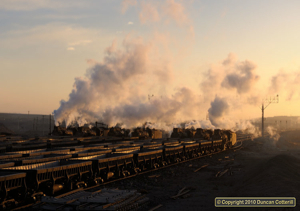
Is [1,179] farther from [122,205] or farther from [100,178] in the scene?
[100,178]

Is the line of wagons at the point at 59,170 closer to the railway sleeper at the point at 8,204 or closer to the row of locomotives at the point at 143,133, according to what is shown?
the railway sleeper at the point at 8,204

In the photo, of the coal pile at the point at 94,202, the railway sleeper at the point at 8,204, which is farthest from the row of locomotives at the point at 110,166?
the railway sleeper at the point at 8,204

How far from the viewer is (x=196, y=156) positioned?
47.9 meters

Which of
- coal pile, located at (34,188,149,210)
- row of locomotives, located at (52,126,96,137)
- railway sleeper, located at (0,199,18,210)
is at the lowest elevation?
railway sleeper, located at (0,199,18,210)

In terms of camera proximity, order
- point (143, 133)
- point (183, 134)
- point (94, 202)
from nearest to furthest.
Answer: point (94, 202)
point (143, 133)
point (183, 134)

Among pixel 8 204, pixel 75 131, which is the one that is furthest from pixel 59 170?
pixel 75 131

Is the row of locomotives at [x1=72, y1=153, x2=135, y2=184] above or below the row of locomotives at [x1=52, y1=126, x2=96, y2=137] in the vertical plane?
below

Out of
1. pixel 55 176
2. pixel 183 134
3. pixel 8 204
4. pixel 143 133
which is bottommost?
pixel 8 204

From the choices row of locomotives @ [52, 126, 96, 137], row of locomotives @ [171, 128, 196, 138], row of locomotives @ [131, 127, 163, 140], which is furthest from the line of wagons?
row of locomotives @ [171, 128, 196, 138]

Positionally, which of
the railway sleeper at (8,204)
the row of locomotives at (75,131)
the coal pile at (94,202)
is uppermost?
the row of locomotives at (75,131)

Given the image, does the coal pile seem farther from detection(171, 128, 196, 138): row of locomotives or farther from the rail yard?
detection(171, 128, 196, 138): row of locomotives

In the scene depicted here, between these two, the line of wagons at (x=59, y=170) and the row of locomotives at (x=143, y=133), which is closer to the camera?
the line of wagons at (x=59, y=170)

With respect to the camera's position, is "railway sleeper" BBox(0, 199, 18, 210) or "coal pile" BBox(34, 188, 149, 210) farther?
"railway sleeper" BBox(0, 199, 18, 210)

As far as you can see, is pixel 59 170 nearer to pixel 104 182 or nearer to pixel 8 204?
pixel 8 204
